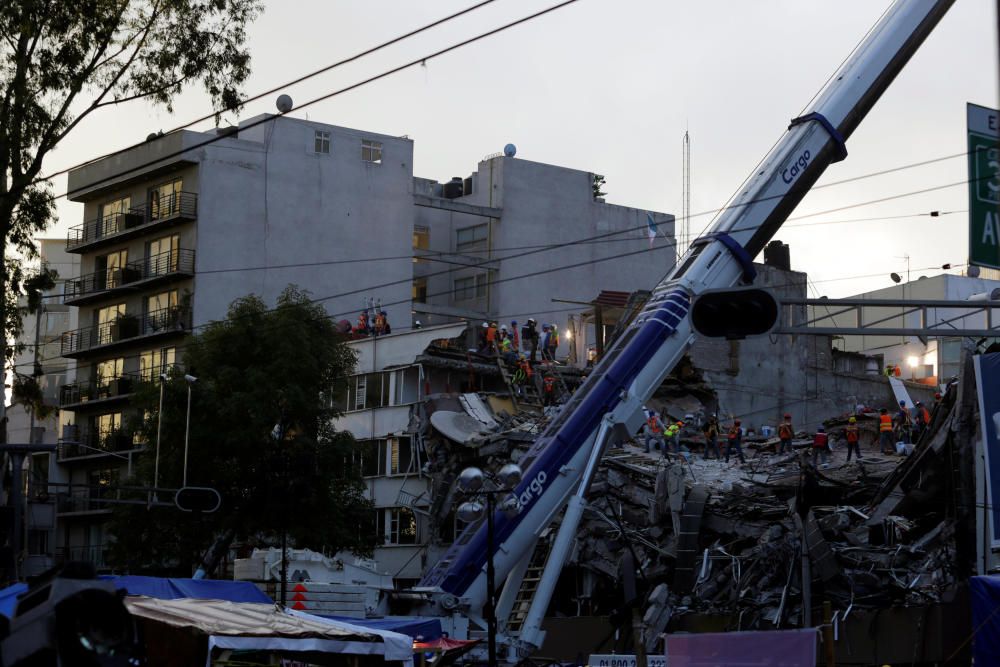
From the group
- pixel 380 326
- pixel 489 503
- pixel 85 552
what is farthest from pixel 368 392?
pixel 489 503

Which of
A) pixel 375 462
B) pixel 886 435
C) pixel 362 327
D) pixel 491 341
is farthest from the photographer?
pixel 362 327

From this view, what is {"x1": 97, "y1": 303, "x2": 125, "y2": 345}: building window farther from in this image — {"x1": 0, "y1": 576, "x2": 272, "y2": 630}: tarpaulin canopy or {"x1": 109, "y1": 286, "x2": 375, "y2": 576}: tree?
{"x1": 0, "y1": 576, "x2": 272, "y2": 630}: tarpaulin canopy

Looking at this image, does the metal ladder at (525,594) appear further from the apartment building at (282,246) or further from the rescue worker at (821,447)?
the apartment building at (282,246)

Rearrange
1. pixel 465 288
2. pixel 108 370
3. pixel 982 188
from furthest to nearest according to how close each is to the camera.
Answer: pixel 465 288
pixel 108 370
pixel 982 188

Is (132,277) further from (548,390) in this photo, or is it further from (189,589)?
(189,589)

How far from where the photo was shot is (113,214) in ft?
241

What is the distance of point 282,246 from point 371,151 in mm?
7085

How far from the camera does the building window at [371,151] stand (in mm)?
72438

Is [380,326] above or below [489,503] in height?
above

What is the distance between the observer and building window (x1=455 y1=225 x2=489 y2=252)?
7638 centimetres

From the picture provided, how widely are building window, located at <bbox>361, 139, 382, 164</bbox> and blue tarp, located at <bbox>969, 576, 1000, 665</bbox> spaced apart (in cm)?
5075

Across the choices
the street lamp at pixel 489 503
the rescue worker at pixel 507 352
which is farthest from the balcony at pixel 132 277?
the street lamp at pixel 489 503

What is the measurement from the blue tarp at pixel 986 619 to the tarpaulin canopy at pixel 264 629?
10414mm

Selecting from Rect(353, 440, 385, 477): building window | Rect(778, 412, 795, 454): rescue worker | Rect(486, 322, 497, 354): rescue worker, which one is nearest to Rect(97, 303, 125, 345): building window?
Rect(353, 440, 385, 477): building window
